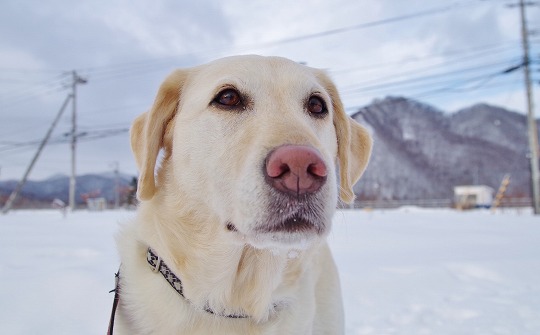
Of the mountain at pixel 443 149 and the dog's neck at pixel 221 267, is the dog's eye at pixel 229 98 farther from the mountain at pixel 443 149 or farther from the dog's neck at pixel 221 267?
the mountain at pixel 443 149

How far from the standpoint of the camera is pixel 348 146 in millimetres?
2625

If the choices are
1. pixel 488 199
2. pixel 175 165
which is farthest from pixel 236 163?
pixel 488 199

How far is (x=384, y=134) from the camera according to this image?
12094 centimetres

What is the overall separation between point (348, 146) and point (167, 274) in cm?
142

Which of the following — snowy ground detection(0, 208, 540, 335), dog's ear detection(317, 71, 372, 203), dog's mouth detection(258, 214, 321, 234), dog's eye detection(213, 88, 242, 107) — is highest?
dog's eye detection(213, 88, 242, 107)

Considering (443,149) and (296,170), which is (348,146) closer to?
(296,170)

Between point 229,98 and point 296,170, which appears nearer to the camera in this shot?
point 296,170

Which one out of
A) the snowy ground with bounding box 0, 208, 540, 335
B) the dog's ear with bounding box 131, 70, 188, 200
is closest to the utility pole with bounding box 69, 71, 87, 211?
the snowy ground with bounding box 0, 208, 540, 335

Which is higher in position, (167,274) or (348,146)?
(348,146)

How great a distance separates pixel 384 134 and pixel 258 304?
124805 mm

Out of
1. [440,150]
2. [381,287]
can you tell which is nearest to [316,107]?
[381,287]

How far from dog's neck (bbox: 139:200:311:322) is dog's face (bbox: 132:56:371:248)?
0.15 m

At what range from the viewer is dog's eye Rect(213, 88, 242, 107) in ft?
6.94

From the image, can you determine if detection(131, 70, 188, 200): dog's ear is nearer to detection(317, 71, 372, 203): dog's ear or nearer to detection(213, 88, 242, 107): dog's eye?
detection(213, 88, 242, 107): dog's eye
